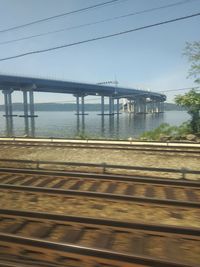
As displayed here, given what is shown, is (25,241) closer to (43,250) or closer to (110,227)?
(43,250)

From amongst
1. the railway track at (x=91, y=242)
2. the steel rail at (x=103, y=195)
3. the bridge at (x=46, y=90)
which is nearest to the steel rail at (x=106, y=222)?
the railway track at (x=91, y=242)

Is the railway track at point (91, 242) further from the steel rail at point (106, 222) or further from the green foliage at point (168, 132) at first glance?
the green foliage at point (168, 132)

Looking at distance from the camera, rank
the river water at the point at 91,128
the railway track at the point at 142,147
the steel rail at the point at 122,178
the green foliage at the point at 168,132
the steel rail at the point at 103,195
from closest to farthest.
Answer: the steel rail at the point at 103,195, the steel rail at the point at 122,178, the railway track at the point at 142,147, the green foliage at the point at 168,132, the river water at the point at 91,128

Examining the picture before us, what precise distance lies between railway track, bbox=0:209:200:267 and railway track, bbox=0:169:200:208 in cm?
210

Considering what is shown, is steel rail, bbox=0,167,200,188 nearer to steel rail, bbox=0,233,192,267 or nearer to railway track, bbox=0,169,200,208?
railway track, bbox=0,169,200,208

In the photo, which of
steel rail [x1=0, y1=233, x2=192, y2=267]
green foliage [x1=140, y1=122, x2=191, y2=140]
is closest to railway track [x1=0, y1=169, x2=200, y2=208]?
steel rail [x1=0, y1=233, x2=192, y2=267]

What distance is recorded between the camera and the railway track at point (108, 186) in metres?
8.95

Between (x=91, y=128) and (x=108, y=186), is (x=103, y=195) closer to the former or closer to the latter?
(x=108, y=186)

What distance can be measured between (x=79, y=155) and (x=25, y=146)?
5747mm

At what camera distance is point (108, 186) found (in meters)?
10.4

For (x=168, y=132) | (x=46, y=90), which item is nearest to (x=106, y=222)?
(x=168, y=132)

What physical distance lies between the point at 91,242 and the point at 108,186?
4255 mm

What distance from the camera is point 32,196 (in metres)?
9.55

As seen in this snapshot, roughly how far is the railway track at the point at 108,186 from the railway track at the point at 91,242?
2097 millimetres
